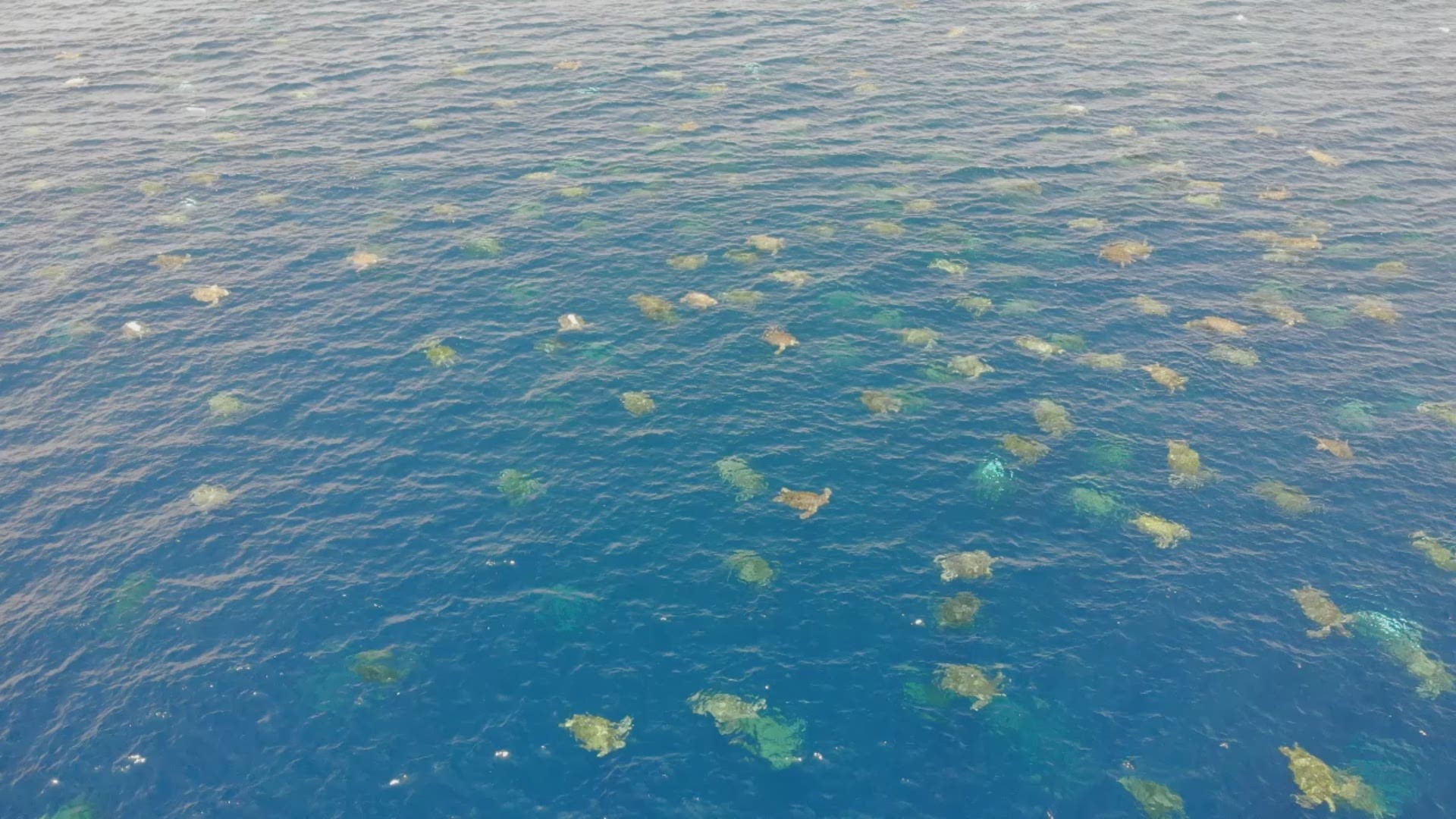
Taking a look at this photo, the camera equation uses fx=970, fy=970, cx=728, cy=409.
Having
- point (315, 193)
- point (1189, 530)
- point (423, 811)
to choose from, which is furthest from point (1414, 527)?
point (315, 193)

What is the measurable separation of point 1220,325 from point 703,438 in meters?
43.7

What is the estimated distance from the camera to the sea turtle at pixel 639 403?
2842 inches

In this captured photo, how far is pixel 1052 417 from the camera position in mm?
70500

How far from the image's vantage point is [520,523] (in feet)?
208

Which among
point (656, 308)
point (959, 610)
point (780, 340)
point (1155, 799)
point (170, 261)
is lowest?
point (1155, 799)

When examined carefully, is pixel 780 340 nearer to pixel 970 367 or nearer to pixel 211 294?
pixel 970 367

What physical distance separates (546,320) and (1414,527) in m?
64.0

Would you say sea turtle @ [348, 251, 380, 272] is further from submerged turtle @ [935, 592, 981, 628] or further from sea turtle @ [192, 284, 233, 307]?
submerged turtle @ [935, 592, 981, 628]

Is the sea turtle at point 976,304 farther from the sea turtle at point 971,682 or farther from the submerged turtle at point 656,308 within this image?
the sea turtle at point 971,682

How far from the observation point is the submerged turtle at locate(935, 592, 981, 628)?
56.9m

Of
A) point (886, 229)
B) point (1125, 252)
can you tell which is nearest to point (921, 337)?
point (886, 229)

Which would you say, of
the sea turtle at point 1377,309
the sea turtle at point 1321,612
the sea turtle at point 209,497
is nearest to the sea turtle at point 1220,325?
the sea turtle at point 1377,309

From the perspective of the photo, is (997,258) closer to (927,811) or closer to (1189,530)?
(1189,530)

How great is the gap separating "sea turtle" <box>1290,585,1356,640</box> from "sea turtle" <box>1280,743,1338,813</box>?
8.86 m
